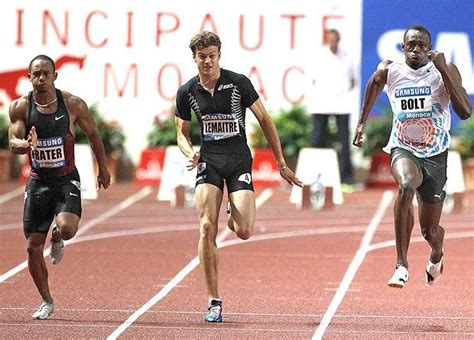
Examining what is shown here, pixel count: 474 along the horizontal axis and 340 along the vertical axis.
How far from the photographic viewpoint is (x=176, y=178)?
2089cm

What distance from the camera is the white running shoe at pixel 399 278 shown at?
1129 centimetres

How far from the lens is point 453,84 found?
1144 centimetres

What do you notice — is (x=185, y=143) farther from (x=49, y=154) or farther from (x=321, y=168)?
(x=321, y=168)

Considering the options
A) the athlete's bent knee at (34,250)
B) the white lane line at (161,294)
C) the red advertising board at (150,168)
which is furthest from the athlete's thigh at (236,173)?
the red advertising board at (150,168)

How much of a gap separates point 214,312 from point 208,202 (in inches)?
30.6

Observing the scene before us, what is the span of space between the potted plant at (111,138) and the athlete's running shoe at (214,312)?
40.1ft

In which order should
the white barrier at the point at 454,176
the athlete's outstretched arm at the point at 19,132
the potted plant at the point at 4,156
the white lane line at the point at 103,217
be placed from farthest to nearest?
1. the potted plant at the point at 4,156
2. the white barrier at the point at 454,176
3. the white lane line at the point at 103,217
4. the athlete's outstretched arm at the point at 19,132

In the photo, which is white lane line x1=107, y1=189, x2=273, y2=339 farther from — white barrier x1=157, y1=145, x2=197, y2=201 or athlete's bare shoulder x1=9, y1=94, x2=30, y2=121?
white barrier x1=157, y1=145, x2=197, y2=201

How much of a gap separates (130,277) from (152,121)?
9764 millimetres

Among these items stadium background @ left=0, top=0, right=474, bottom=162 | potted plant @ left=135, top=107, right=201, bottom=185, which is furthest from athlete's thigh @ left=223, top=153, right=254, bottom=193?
stadium background @ left=0, top=0, right=474, bottom=162

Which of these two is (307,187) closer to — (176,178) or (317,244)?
(176,178)

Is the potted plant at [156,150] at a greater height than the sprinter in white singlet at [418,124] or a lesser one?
lesser

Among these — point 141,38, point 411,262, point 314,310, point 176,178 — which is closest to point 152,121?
point 141,38

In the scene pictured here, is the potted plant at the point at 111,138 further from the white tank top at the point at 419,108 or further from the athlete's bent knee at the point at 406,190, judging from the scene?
the athlete's bent knee at the point at 406,190
